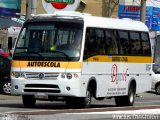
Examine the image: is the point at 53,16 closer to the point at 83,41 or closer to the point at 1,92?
the point at 83,41

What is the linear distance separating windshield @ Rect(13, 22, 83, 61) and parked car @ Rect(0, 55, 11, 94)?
22.2 ft

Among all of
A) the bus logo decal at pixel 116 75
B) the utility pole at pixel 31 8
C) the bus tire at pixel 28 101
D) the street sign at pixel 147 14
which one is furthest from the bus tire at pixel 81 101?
the street sign at pixel 147 14

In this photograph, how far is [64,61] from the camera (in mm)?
19438

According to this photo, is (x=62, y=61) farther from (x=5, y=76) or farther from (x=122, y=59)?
(x=5, y=76)

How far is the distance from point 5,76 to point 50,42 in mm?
7648

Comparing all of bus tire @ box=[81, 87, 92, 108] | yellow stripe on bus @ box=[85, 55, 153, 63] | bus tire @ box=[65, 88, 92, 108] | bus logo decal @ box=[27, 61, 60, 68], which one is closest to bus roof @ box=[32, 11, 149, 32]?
yellow stripe on bus @ box=[85, 55, 153, 63]

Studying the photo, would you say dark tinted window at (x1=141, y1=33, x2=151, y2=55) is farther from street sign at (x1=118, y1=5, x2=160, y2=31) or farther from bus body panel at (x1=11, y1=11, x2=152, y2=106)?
street sign at (x1=118, y1=5, x2=160, y2=31)

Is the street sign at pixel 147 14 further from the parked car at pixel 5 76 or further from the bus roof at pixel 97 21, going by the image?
the bus roof at pixel 97 21

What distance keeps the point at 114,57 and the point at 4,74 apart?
6797 millimetres

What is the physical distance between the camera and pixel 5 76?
27125 mm

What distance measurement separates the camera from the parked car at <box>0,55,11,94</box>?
88.5 feet

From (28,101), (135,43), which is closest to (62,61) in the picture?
(28,101)

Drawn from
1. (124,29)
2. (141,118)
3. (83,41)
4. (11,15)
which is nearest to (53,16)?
(83,41)

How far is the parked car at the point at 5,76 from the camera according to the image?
27.0 metres
